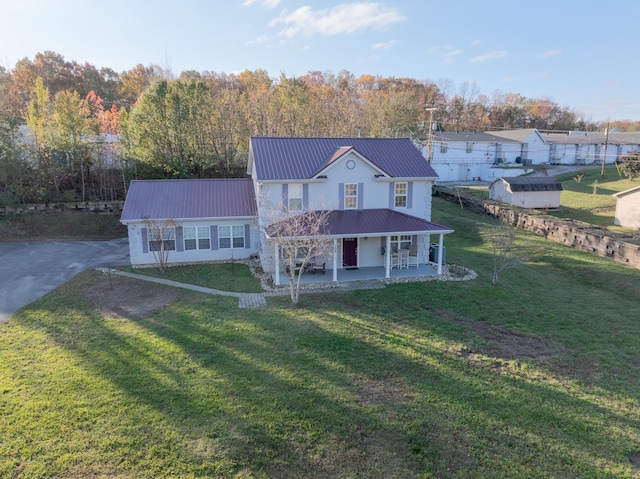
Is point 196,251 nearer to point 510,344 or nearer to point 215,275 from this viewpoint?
point 215,275

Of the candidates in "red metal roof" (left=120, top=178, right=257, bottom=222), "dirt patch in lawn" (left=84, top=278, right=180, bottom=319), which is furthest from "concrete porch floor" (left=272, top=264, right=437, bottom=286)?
"dirt patch in lawn" (left=84, top=278, right=180, bottom=319)

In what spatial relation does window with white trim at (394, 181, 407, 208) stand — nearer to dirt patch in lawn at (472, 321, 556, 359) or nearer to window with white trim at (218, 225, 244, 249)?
window with white trim at (218, 225, 244, 249)

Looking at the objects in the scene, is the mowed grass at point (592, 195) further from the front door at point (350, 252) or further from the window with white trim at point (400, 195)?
the front door at point (350, 252)

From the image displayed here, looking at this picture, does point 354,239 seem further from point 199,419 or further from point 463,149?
point 463,149

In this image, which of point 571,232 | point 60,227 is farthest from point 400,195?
point 60,227

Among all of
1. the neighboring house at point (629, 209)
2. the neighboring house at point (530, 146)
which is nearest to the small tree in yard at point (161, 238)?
the neighboring house at point (629, 209)

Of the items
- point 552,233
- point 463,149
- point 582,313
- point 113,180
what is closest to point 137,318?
point 582,313

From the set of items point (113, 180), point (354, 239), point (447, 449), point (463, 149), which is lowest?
point (447, 449)
